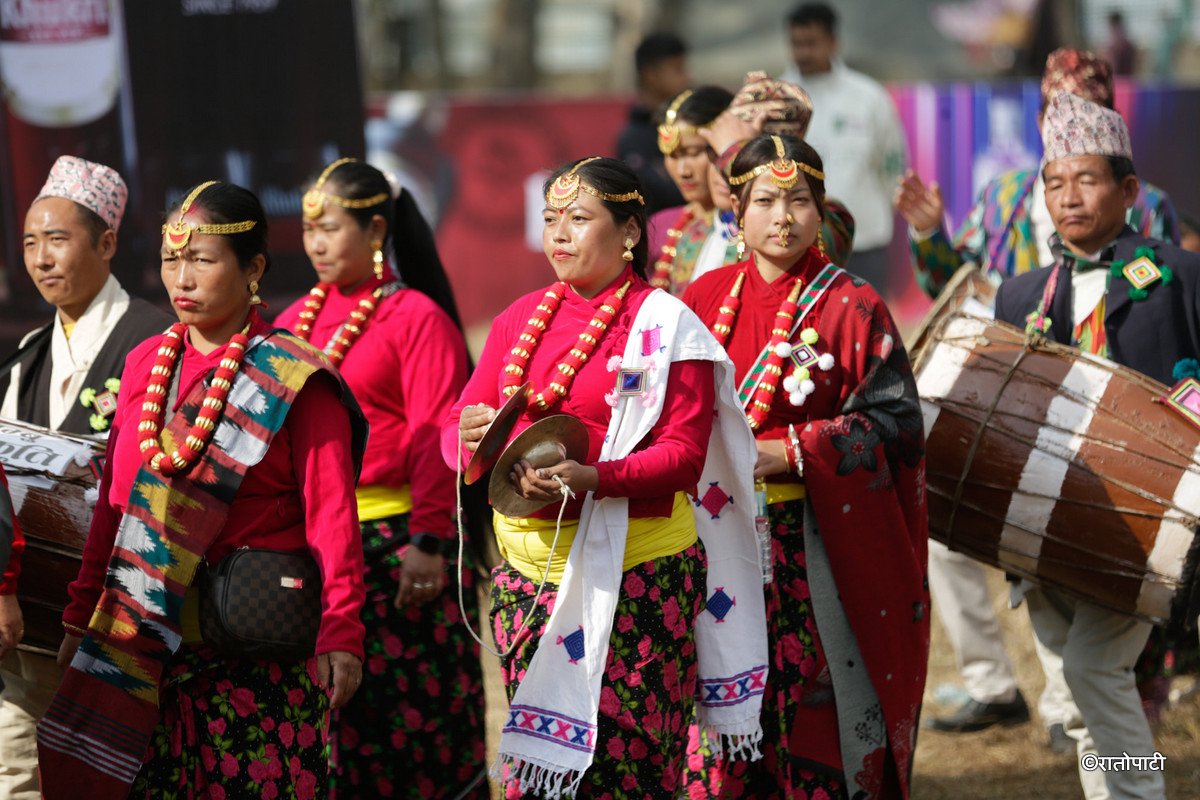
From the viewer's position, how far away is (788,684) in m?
4.38

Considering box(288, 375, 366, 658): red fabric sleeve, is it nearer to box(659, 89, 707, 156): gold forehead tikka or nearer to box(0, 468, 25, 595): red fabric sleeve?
box(0, 468, 25, 595): red fabric sleeve

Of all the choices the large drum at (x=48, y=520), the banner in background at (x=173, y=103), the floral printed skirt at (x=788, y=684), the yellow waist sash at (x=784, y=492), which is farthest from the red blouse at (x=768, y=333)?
the banner in background at (x=173, y=103)

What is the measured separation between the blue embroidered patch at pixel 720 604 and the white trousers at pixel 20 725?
76.3 inches

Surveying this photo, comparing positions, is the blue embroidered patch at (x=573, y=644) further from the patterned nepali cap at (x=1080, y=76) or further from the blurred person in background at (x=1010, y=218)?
the patterned nepali cap at (x=1080, y=76)

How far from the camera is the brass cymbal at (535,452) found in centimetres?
349

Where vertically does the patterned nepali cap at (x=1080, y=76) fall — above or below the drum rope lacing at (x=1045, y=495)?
above

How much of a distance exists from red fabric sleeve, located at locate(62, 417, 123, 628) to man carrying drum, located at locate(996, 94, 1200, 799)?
8.51 feet

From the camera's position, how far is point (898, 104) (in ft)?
39.8

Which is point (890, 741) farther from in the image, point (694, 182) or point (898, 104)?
point (898, 104)

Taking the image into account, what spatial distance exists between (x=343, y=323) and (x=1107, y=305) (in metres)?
2.20

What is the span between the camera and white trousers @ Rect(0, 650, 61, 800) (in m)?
4.66

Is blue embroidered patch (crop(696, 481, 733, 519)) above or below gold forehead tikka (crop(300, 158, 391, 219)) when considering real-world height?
below

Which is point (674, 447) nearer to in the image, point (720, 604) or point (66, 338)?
point (720, 604)

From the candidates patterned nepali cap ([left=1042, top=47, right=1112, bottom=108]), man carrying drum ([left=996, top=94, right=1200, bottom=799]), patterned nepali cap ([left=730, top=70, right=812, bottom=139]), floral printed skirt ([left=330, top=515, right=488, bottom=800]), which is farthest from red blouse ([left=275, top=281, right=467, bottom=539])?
patterned nepali cap ([left=1042, top=47, right=1112, bottom=108])
